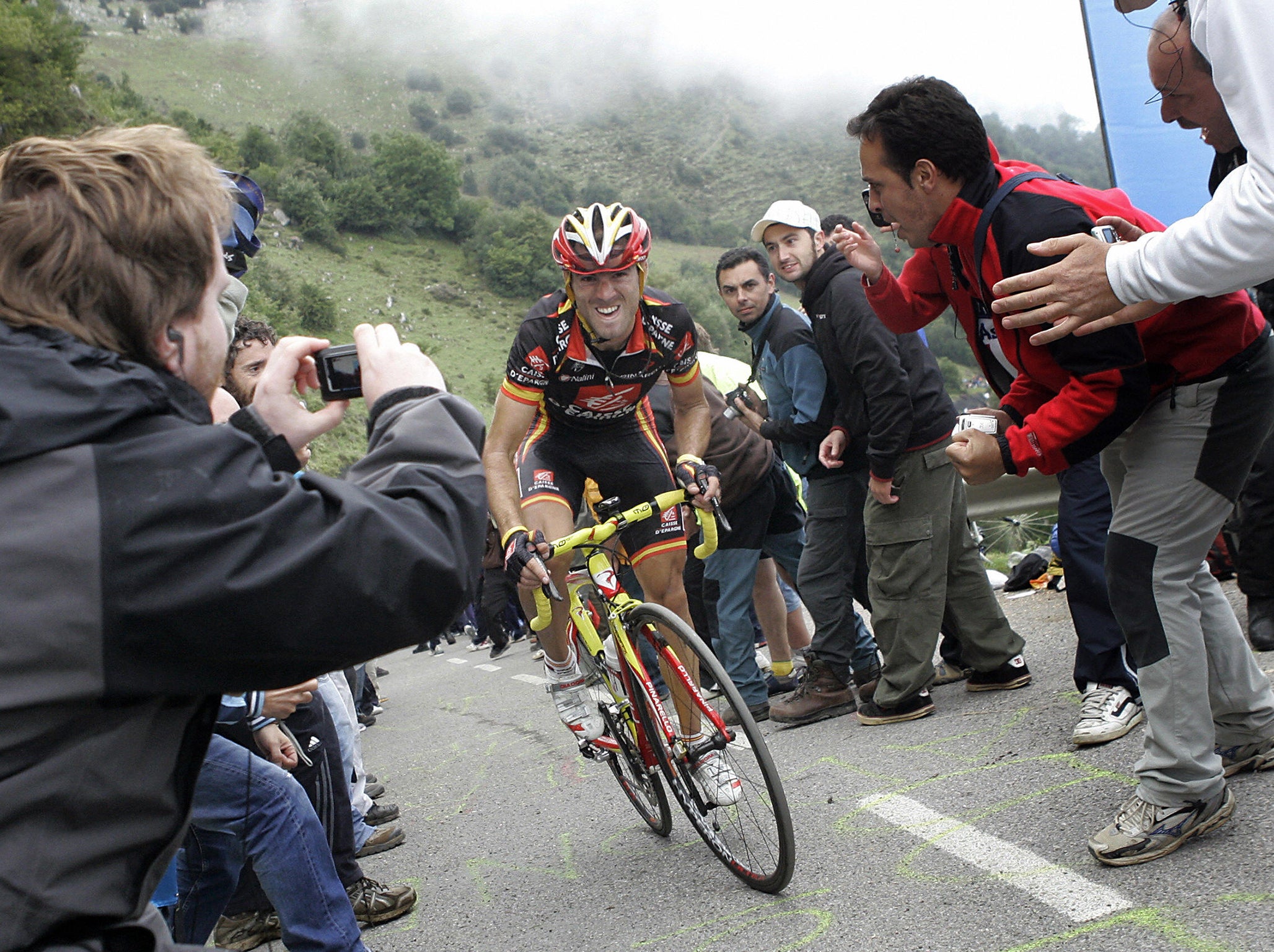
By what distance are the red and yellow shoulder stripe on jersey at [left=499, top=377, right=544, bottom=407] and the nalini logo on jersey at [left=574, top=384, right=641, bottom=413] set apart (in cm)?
21

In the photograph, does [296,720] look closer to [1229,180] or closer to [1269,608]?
[1229,180]

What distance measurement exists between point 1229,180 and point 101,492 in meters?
2.32

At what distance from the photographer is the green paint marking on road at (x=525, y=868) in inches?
163

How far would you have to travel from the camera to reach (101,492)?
3.80ft

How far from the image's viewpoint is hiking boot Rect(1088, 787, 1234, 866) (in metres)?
3.07

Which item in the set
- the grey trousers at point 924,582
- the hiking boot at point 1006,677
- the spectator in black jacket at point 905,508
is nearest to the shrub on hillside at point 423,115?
the spectator in black jacket at point 905,508

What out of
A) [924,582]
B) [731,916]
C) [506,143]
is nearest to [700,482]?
[924,582]

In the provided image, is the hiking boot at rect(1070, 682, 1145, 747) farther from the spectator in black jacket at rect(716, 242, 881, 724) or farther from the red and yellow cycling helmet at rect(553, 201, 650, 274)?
the red and yellow cycling helmet at rect(553, 201, 650, 274)

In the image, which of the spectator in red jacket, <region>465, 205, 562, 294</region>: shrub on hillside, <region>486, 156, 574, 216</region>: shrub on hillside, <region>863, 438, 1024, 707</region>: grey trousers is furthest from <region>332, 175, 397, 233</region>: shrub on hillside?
the spectator in red jacket

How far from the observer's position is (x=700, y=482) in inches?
168

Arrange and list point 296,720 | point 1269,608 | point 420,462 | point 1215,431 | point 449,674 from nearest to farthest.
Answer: point 420,462, point 1215,431, point 296,720, point 1269,608, point 449,674

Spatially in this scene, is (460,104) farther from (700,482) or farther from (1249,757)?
(1249,757)

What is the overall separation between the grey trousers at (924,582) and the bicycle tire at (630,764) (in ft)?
5.10

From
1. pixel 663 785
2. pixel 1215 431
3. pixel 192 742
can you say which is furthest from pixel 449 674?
pixel 192 742
